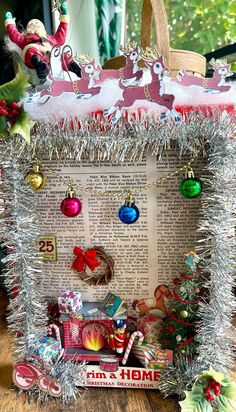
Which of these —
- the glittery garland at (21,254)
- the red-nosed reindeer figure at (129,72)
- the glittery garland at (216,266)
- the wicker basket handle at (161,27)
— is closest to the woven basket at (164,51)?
the wicker basket handle at (161,27)

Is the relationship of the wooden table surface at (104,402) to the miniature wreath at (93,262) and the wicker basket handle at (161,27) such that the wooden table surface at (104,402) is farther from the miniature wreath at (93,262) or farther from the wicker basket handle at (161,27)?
the wicker basket handle at (161,27)

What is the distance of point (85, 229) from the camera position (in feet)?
Result: 2.18

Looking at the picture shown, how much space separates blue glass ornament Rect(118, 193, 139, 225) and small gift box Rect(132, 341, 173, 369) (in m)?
0.22

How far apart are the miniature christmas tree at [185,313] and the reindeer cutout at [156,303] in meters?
0.02

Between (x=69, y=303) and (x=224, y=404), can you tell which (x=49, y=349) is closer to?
(x=69, y=303)

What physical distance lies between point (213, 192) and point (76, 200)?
23 centimetres

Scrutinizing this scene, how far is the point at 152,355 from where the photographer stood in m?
0.61

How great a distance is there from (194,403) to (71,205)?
0.37 metres

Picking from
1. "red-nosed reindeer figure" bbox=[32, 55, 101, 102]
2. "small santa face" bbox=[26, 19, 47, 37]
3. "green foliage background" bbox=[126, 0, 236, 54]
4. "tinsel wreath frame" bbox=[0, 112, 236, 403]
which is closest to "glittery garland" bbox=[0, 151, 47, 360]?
"tinsel wreath frame" bbox=[0, 112, 236, 403]

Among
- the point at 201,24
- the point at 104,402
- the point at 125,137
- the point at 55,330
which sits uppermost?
the point at 201,24

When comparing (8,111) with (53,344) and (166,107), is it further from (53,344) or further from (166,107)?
(53,344)

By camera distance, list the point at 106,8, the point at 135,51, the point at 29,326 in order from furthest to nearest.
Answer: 1. the point at 106,8
2. the point at 29,326
3. the point at 135,51

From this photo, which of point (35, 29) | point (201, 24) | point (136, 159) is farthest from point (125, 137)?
point (201, 24)

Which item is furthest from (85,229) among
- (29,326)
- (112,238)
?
(29,326)
